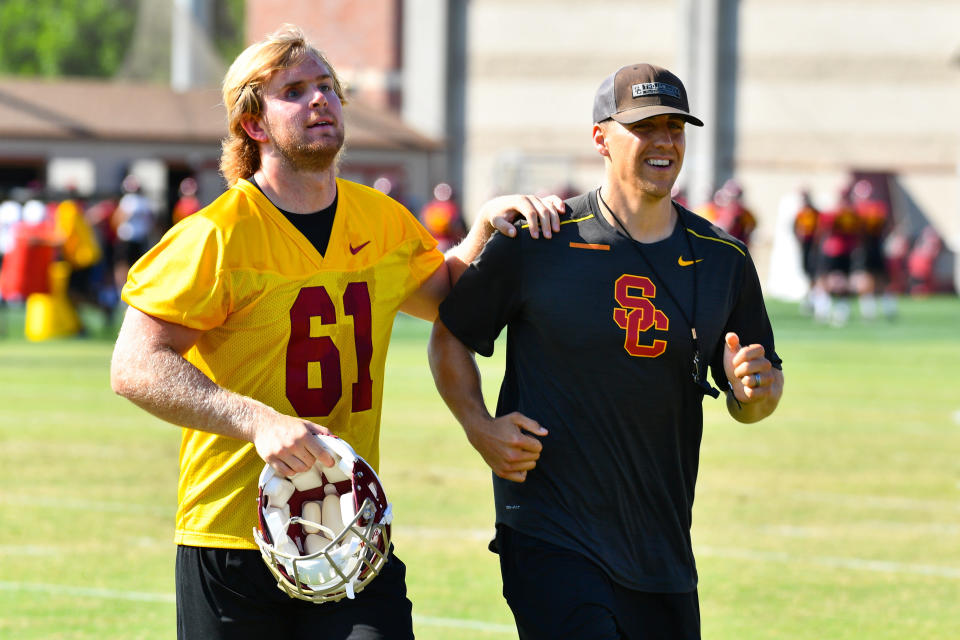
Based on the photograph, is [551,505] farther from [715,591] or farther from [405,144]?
[405,144]

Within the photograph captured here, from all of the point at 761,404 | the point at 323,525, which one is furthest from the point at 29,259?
the point at 323,525

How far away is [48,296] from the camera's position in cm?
2188

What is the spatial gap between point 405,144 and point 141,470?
113ft

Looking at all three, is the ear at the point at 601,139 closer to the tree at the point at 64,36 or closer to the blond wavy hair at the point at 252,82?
the blond wavy hair at the point at 252,82

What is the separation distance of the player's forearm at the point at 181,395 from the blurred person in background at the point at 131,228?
76.4ft

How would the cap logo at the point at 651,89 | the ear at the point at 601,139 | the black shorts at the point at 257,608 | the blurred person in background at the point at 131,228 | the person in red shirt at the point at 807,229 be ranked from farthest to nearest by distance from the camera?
the person in red shirt at the point at 807,229
the blurred person in background at the point at 131,228
the ear at the point at 601,139
the cap logo at the point at 651,89
the black shorts at the point at 257,608

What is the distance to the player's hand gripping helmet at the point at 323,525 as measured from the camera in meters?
3.90

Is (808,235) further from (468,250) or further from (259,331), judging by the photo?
(259,331)

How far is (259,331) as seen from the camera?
418cm

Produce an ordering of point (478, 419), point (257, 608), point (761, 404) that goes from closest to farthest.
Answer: point (257, 608)
point (761, 404)
point (478, 419)

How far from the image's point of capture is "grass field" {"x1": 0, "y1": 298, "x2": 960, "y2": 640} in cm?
693

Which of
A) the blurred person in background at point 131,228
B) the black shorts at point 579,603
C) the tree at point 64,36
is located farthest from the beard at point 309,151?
the tree at point 64,36

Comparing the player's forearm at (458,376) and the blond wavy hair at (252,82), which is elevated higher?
the blond wavy hair at (252,82)

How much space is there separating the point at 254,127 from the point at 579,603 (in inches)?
63.8
